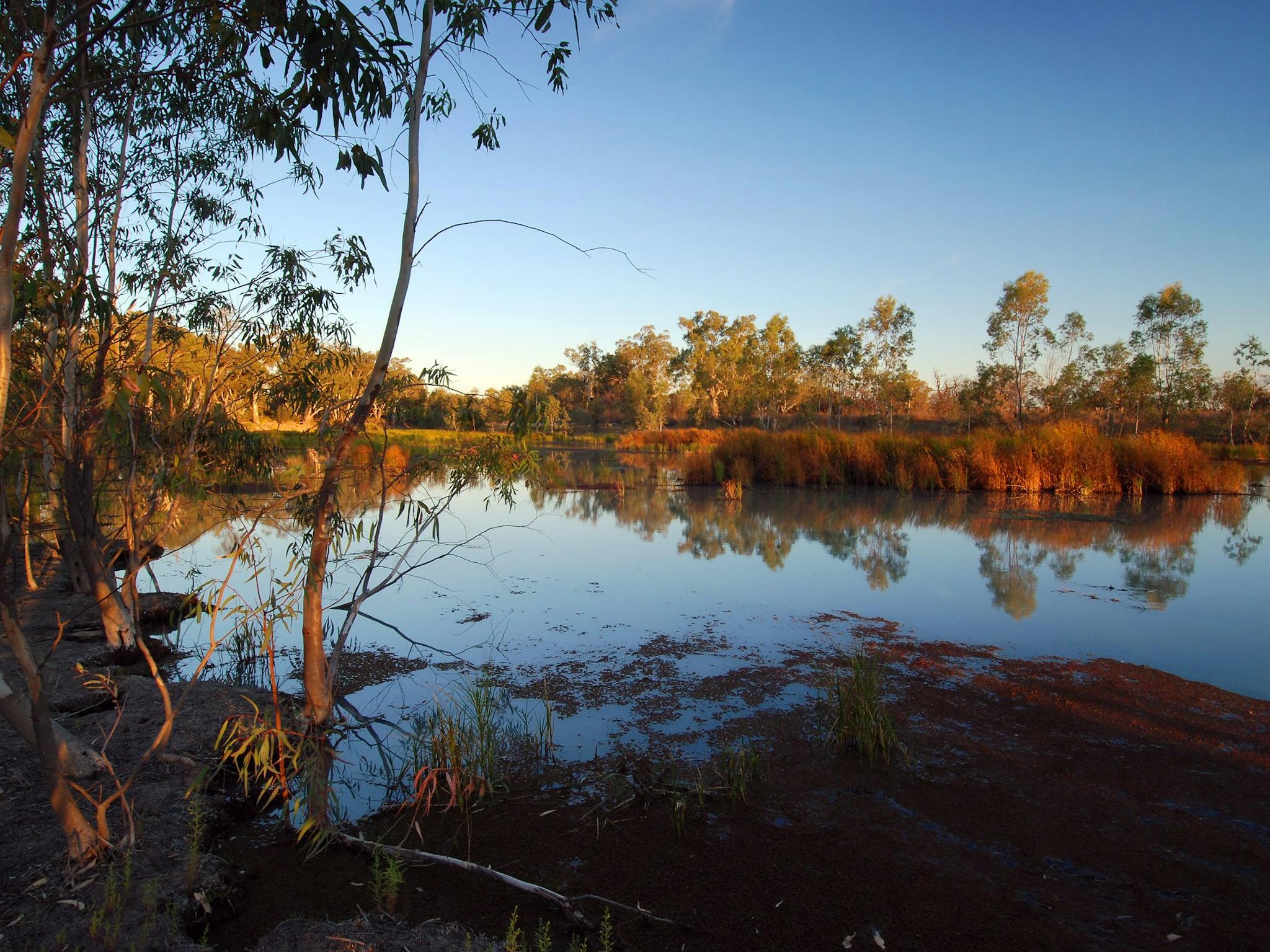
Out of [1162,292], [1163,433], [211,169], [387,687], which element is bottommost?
[387,687]

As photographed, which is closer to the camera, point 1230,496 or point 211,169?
point 211,169

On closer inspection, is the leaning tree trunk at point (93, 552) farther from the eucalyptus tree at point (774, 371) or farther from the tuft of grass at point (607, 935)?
the eucalyptus tree at point (774, 371)

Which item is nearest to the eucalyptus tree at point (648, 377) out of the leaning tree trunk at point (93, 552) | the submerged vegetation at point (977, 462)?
the submerged vegetation at point (977, 462)

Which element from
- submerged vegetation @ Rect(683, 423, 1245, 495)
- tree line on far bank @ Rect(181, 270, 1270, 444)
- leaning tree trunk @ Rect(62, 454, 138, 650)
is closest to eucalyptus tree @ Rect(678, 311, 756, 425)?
tree line on far bank @ Rect(181, 270, 1270, 444)

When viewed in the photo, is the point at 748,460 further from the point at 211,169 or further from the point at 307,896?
the point at 307,896

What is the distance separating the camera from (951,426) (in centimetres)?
3784

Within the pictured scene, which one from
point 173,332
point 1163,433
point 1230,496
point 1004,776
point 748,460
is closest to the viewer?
point 1004,776

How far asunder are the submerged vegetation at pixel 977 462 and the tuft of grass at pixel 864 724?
14.3 m

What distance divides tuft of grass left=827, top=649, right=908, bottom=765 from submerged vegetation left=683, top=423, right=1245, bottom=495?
14.3 metres

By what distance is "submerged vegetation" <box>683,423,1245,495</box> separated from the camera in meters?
17.4

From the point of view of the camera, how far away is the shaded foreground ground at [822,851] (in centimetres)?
244

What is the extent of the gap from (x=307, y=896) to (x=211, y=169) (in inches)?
244

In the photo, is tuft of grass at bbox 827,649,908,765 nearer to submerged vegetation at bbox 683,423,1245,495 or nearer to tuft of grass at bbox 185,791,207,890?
tuft of grass at bbox 185,791,207,890

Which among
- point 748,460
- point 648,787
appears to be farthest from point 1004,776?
point 748,460
